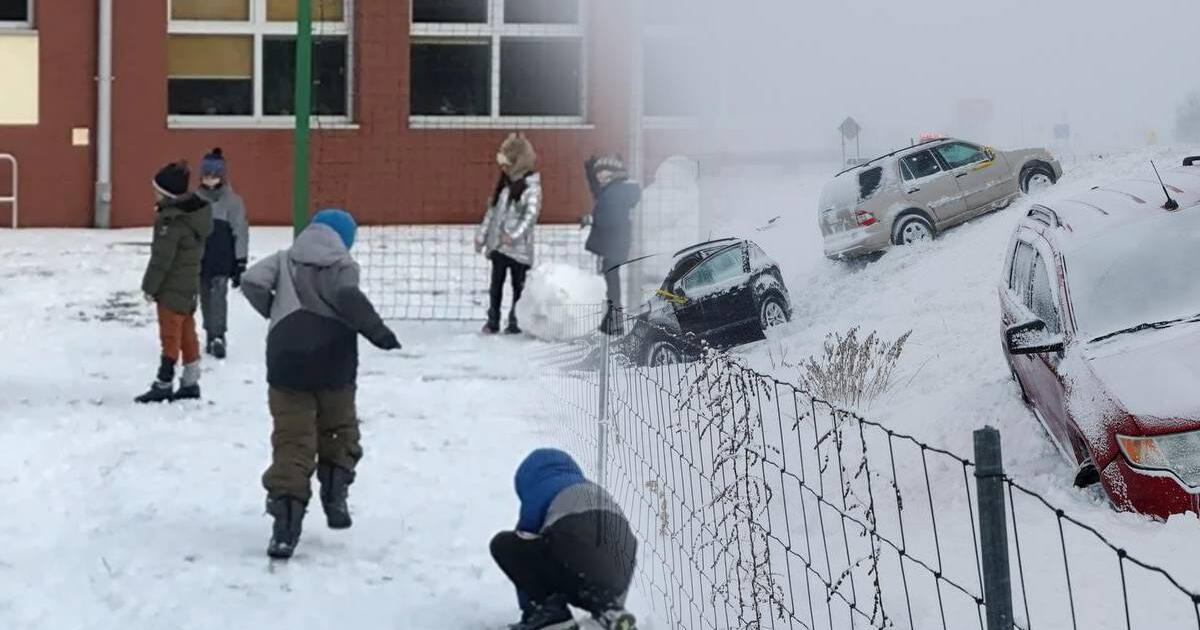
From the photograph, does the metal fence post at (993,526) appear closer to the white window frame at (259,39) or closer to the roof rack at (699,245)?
the roof rack at (699,245)

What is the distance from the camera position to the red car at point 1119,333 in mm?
2137

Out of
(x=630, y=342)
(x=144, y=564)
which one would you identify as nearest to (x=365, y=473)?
(x=144, y=564)

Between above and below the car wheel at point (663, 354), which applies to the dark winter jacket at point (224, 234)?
above

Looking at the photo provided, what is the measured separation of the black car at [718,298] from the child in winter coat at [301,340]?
1979 millimetres

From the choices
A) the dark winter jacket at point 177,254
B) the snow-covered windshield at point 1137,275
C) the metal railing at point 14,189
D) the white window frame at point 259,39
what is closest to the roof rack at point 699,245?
the snow-covered windshield at point 1137,275

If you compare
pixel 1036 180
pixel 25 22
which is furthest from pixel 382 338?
pixel 25 22

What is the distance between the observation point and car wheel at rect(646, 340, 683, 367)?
4266mm

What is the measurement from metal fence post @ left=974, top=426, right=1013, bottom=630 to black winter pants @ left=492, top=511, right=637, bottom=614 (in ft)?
8.60

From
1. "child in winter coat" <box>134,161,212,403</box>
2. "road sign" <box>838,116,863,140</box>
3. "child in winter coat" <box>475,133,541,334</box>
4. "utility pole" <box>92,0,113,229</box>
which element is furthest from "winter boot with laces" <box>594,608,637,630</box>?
"utility pole" <box>92,0,113,229</box>

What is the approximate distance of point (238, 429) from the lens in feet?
27.2

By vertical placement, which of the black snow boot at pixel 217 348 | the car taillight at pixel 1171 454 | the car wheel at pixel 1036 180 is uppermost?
the car wheel at pixel 1036 180

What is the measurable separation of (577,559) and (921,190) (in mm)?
2344

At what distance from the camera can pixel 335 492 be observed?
6.41 meters

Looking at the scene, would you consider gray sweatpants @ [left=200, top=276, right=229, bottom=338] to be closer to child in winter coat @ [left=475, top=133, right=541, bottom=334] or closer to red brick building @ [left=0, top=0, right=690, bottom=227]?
child in winter coat @ [left=475, top=133, right=541, bottom=334]
